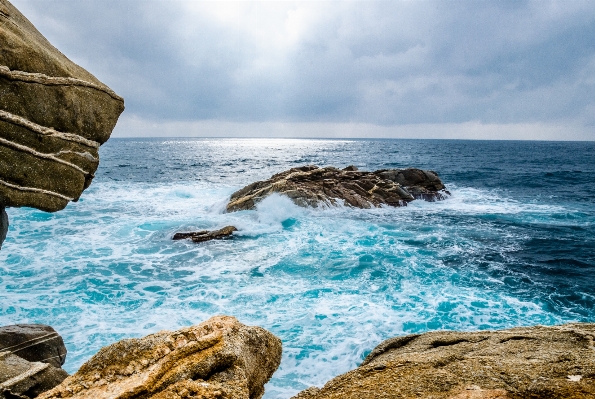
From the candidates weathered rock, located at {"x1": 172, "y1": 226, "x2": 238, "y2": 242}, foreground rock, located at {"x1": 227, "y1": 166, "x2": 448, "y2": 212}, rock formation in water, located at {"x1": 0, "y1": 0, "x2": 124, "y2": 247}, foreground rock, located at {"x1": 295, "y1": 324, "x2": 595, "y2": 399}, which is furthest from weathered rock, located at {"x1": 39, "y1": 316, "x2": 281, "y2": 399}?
foreground rock, located at {"x1": 227, "y1": 166, "x2": 448, "y2": 212}

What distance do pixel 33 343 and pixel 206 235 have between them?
11.7 m

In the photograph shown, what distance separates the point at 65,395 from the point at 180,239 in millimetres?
15272

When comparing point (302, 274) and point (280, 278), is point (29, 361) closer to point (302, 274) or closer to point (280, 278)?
point (280, 278)

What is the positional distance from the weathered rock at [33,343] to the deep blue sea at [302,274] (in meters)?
1.75

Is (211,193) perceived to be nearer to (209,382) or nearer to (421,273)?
(421,273)

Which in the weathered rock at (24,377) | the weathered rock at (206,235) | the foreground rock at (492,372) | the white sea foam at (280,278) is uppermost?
the foreground rock at (492,372)

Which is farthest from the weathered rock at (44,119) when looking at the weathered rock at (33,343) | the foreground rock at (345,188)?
the foreground rock at (345,188)

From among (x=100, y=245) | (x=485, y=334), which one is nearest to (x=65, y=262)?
(x=100, y=245)

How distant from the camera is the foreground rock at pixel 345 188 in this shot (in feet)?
81.4

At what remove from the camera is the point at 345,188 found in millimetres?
28328

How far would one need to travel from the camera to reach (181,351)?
3760 mm

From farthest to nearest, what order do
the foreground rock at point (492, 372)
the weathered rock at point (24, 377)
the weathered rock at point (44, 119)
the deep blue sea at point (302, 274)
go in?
the deep blue sea at point (302, 274)
the weathered rock at point (44, 119)
the weathered rock at point (24, 377)
the foreground rock at point (492, 372)

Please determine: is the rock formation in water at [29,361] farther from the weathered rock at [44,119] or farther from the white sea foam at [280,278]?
the weathered rock at [44,119]

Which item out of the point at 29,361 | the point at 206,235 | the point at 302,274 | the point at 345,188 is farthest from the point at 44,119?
the point at 345,188
